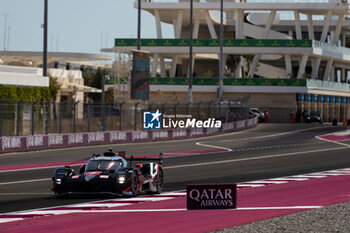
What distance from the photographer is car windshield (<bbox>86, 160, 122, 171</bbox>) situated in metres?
19.1

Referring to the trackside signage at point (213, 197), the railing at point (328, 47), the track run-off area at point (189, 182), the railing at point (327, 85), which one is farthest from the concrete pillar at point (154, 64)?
the trackside signage at point (213, 197)

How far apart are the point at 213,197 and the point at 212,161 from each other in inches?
790

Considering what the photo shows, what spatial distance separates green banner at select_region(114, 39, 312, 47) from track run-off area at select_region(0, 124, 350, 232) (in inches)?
1614

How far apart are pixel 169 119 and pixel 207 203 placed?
41.3 m

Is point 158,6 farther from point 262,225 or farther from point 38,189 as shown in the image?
point 262,225

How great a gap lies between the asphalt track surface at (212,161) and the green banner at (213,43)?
33727 millimetres

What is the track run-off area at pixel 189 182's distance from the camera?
1450 centimetres

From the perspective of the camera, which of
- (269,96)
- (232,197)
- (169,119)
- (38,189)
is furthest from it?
(269,96)

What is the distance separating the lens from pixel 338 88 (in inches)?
4001

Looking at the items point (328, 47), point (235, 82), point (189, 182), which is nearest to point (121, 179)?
point (189, 182)

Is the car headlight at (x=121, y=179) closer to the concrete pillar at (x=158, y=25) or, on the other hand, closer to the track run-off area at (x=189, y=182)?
the track run-off area at (x=189, y=182)

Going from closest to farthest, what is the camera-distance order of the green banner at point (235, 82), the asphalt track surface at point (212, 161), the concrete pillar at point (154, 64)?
1. the asphalt track surface at point (212, 161)
2. the green banner at point (235, 82)
3. the concrete pillar at point (154, 64)

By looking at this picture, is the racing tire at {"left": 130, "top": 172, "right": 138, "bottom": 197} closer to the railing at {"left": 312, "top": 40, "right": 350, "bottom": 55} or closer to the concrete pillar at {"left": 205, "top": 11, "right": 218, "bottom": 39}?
the railing at {"left": 312, "top": 40, "right": 350, "bottom": 55}

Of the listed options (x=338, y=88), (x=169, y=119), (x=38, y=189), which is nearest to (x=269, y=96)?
(x=338, y=88)
